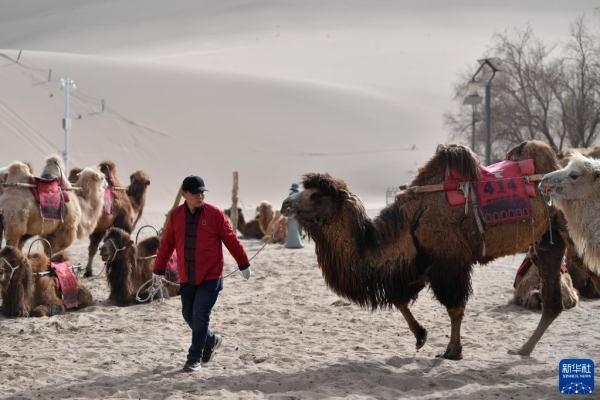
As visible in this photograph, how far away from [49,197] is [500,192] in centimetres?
640

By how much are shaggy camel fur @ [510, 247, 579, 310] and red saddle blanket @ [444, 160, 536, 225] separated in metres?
1.99

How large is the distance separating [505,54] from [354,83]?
31.3 meters

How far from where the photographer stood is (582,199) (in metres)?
5.56

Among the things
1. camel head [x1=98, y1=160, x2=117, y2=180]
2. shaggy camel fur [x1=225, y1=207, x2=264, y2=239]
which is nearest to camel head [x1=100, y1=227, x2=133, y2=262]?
camel head [x1=98, y1=160, x2=117, y2=180]

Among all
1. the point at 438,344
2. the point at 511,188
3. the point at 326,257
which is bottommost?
the point at 438,344

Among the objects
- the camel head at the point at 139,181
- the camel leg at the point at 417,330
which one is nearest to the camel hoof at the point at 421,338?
the camel leg at the point at 417,330

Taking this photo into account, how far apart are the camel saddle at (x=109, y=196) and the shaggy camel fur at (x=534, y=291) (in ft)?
22.0

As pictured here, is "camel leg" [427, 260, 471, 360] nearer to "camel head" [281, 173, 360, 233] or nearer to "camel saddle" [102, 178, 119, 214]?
"camel head" [281, 173, 360, 233]

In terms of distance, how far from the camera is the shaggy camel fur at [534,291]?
29.2 ft

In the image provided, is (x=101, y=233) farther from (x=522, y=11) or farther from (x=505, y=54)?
(x=522, y=11)

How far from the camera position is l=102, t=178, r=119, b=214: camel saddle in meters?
12.1

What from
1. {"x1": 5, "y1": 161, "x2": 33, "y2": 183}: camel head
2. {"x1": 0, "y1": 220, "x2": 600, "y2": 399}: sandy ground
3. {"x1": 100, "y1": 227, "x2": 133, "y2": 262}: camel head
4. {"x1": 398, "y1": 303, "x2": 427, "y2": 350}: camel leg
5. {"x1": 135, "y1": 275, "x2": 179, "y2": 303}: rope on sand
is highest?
{"x1": 5, "y1": 161, "x2": 33, "y2": 183}: camel head

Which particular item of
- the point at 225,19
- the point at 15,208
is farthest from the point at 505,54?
the point at 225,19

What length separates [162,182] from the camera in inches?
1483
